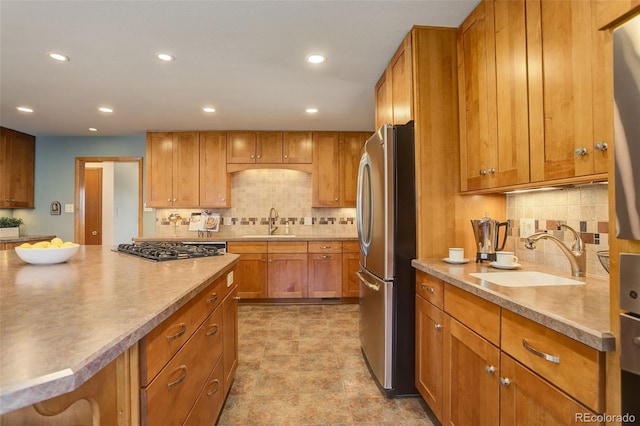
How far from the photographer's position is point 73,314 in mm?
888

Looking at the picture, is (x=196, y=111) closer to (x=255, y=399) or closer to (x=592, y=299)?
(x=255, y=399)

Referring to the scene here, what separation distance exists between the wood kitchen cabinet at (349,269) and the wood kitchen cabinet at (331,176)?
2.03 feet

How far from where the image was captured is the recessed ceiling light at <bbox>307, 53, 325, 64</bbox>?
94.9 inches

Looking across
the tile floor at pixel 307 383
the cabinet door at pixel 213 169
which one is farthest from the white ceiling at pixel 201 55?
the tile floor at pixel 307 383

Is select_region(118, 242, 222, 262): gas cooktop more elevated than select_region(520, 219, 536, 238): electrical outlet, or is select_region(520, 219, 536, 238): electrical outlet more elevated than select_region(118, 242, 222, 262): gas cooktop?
select_region(520, 219, 536, 238): electrical outlet

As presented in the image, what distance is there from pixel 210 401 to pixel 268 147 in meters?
3.42

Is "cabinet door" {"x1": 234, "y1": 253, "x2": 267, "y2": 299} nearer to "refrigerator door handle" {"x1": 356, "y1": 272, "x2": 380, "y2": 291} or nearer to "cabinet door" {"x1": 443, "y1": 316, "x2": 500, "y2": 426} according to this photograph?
"refrigerator door handle" {"x1": 356, "y1": 272, "x2": 380, "y2": 291}

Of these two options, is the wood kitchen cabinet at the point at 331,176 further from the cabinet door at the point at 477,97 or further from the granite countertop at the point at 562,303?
the granite countertop at the point at 562,303

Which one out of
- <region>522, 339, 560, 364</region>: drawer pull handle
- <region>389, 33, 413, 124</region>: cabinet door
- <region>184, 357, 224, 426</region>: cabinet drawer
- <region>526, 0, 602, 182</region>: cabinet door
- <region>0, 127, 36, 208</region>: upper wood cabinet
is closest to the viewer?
<region>522, 339, 560, 364</region>: drawer pull handle

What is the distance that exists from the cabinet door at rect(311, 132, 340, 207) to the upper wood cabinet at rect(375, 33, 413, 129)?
171 centimetres

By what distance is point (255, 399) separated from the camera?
2.03 metres

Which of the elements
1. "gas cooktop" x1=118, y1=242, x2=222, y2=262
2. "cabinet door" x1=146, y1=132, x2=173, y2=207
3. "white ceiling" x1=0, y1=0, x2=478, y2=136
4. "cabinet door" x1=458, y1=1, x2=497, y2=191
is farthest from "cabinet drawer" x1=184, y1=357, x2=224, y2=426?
"cabinet door" x1=146, y1=132, x2=173, y2=207

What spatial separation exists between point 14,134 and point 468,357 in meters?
6.00

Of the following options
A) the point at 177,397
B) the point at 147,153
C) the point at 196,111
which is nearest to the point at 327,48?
the point at 196,111
